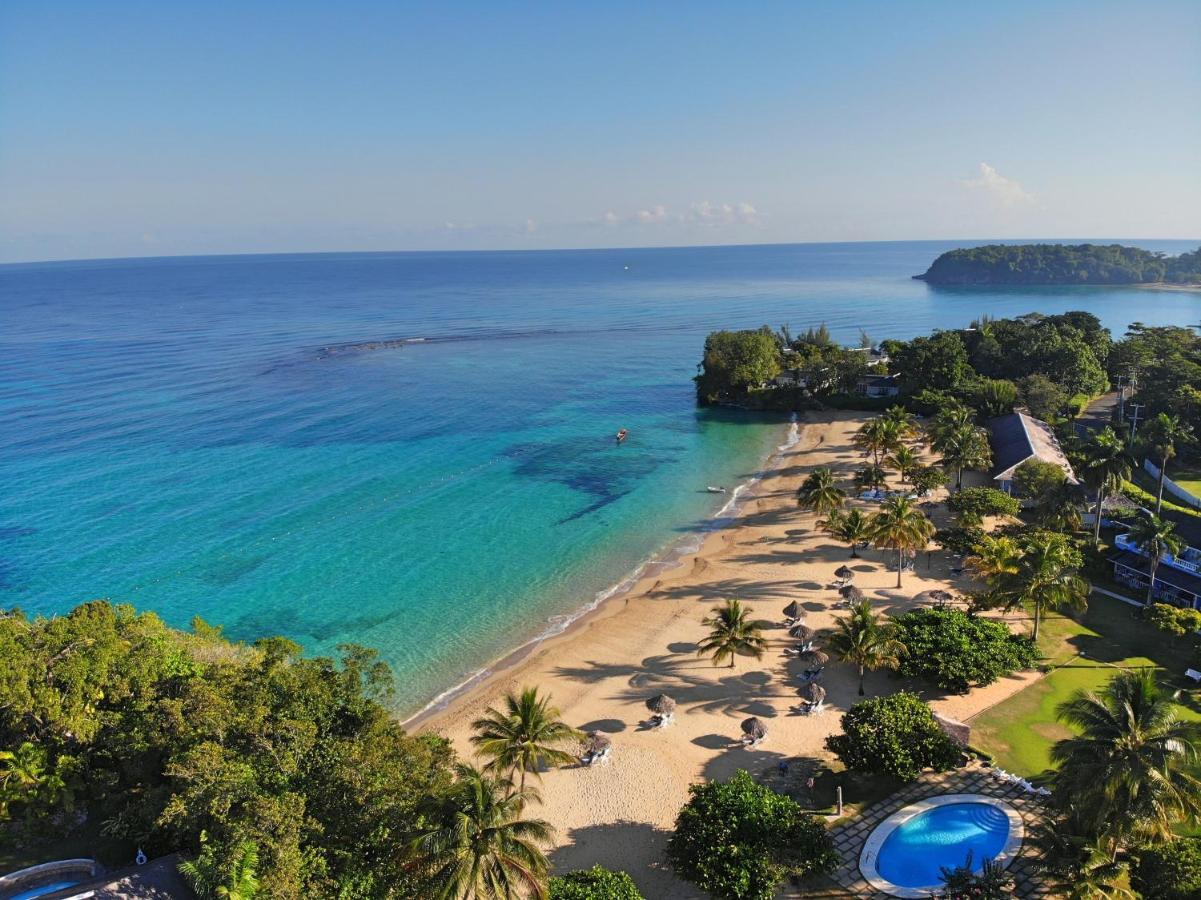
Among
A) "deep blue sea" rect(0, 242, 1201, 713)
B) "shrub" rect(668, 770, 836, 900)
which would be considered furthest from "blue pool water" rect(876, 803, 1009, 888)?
"deep blue sea" rect(0, 242, 1201, 713)

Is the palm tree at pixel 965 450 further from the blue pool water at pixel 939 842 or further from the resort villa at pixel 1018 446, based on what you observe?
the blue pool water at pixel 939 842

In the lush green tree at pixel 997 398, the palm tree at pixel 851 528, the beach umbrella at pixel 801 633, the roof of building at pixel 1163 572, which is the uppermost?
the lush green tree at pixel 997 398

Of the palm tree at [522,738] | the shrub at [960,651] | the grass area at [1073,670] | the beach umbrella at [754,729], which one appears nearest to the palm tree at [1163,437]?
the grass area at [1073,670]

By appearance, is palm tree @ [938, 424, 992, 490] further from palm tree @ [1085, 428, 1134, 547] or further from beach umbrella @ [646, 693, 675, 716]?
beach umbrella @ [646, 693, 675, 716]

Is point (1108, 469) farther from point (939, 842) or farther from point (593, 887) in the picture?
point (593, 887)

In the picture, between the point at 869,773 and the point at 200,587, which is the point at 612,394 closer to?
the point at 200,587
